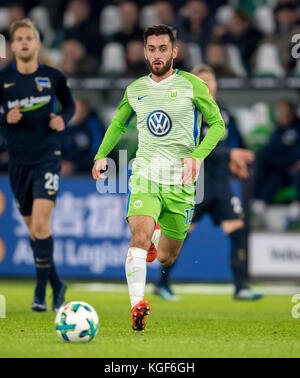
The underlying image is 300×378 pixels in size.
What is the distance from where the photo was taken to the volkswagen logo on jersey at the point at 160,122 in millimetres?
7074

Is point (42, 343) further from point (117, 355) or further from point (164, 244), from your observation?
point (164, 244)

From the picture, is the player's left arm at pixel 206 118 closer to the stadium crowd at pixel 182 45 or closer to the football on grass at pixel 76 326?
the football on grass at pixel 76 326

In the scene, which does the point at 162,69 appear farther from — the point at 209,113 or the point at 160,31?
the point at 209,113

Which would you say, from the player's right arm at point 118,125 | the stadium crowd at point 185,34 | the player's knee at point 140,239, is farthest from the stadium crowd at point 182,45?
the player's knee at point 140,239

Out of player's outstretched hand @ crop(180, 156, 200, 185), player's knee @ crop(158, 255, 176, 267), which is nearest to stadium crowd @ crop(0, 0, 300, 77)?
player's knee @ crop(158, 255, 176, 267)

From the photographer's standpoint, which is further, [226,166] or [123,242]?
[123,242]

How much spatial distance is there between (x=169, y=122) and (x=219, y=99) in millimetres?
6515

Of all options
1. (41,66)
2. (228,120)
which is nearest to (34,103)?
(41,66)

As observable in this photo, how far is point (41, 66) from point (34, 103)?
423 mm

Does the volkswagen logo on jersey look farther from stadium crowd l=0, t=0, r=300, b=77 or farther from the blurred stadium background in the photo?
stadium crowd l=0, t=0, r=300, b=77

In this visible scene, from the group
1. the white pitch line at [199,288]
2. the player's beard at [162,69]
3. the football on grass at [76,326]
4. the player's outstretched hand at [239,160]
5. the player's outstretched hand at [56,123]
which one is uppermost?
the player's beard at [162,69]

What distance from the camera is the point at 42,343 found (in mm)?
6105

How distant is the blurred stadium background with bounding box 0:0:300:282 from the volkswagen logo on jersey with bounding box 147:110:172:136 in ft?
12.7

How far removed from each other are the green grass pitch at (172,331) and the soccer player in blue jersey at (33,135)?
0.69 m
